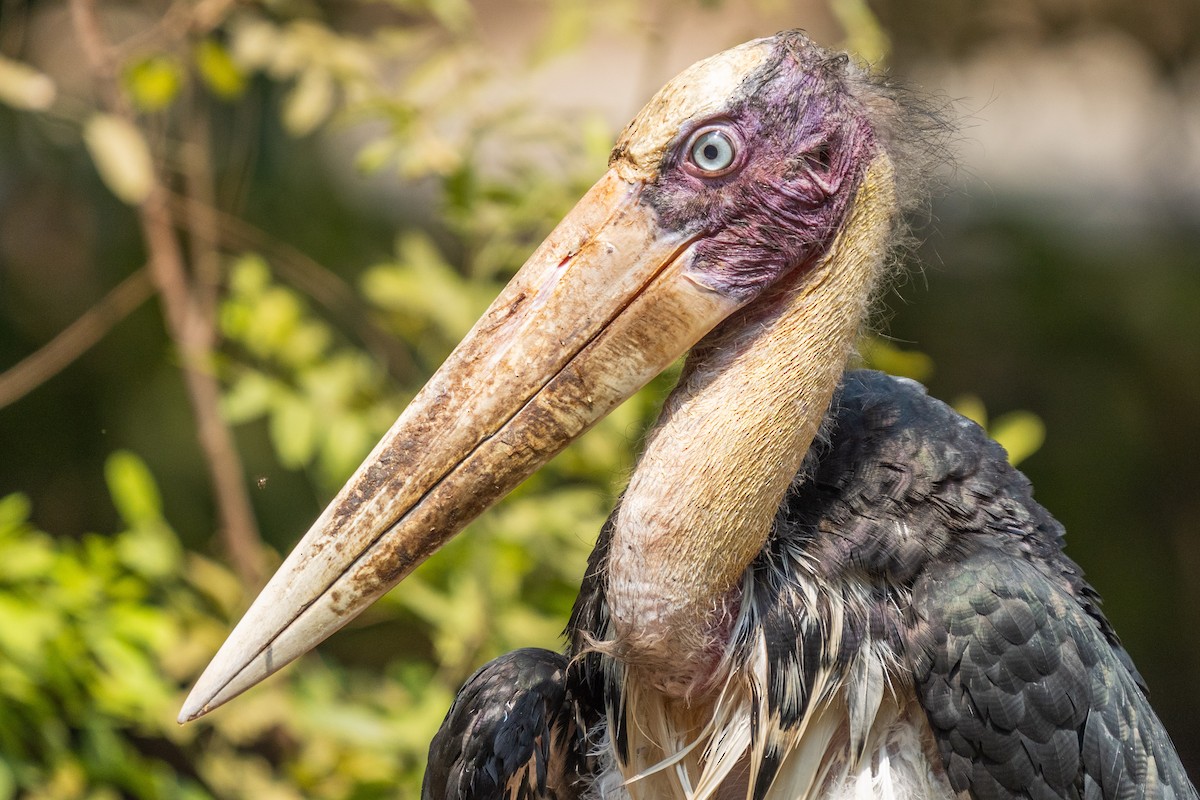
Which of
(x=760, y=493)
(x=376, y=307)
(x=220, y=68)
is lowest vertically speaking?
(x=376, y=307)

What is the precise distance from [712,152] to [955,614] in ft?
2.59

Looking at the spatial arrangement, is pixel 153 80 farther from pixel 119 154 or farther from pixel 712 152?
pixel 712 152

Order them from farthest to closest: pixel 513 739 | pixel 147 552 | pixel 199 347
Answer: pixel 199 347 < pixel 147 552 < pixel 513 739

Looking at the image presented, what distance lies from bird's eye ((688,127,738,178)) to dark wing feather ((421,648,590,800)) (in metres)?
0.94

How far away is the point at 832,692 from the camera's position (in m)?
2.09

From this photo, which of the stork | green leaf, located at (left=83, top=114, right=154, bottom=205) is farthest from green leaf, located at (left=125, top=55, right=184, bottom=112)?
the stork

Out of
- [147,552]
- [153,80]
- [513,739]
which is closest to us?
[513,739]

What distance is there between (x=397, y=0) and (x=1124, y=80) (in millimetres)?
5256

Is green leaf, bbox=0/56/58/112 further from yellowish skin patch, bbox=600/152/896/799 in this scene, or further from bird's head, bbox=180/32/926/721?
yellowish skin patch, bbox=600/152/896/799

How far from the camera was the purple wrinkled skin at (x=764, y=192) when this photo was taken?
6.57 feet

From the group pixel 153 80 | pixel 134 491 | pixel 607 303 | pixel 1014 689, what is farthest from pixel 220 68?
pixel 1014 689

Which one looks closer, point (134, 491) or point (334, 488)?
point (134, 491)

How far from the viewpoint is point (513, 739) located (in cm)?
231

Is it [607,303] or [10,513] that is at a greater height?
[607,303]
